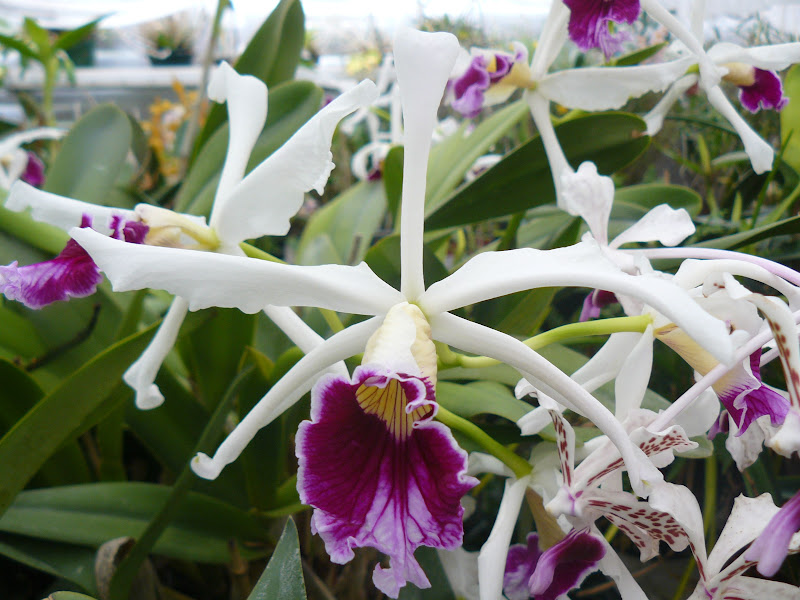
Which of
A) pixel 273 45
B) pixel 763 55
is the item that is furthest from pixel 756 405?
pixel 273 45

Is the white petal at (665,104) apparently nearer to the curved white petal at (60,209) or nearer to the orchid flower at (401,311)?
the orchid flower at (401,311)

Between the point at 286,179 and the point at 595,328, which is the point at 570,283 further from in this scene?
the point at 286,179

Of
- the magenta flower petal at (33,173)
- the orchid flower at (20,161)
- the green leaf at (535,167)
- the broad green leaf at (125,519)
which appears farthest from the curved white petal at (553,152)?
the magenta flower petal at (33,173)

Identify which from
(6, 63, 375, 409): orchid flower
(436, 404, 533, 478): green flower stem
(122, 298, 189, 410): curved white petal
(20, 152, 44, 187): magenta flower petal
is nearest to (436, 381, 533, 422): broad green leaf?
(436, 404, 533, 478): green flower stem

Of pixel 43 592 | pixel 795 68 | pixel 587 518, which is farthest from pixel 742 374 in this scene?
pixel 43 592

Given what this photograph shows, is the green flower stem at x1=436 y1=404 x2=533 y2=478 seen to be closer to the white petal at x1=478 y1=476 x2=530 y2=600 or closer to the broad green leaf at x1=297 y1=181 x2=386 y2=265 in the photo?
the white petal at x1=478 y1=476 x2=530 y2=600

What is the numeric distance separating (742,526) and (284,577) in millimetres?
303

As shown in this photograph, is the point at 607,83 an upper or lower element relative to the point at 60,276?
upper

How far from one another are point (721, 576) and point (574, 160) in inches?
16.8

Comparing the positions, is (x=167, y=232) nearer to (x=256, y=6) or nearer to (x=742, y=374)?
(x=742, y=374)

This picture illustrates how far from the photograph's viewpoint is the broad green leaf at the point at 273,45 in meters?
0.84

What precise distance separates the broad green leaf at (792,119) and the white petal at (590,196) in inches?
17.1

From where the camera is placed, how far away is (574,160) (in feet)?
2.21

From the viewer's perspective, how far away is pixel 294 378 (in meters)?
0.40
